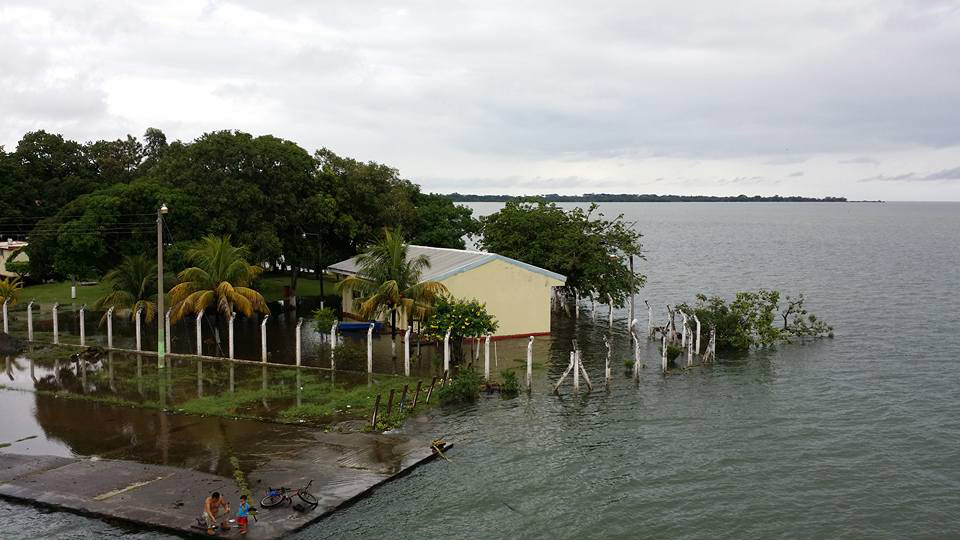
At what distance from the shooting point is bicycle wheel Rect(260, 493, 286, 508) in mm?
18406

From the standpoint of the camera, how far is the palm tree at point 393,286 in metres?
34.5

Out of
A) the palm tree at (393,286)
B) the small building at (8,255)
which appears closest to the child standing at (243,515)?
the palm tree at (393,286)

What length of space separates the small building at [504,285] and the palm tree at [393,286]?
369 cm

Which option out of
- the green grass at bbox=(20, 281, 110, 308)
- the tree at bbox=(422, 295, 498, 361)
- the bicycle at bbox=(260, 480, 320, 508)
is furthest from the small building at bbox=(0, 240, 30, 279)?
the bicycle at bbox=(260, 480, 320, 508)

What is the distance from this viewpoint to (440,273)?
40.3 meters

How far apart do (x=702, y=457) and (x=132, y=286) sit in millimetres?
28822

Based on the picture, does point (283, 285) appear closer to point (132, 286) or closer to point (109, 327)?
point (132, 286)

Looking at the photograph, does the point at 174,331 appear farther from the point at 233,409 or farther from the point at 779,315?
the point at 779,315

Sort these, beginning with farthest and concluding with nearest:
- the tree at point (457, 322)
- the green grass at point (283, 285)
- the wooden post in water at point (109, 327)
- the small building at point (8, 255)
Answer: the small building at point (8, 255)
the green grass at point (283, 285)
the wooden post in water at point (109, 327)
the tree at point (457, 322)

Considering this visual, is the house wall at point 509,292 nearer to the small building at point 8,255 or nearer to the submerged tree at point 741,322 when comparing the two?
the submerged tree at point 741,322

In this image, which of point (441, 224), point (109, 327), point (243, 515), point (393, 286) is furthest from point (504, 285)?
point (243, 515)

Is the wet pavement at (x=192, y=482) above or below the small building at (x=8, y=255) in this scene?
below

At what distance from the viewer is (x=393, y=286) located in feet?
113

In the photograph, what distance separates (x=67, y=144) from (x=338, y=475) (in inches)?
2446
